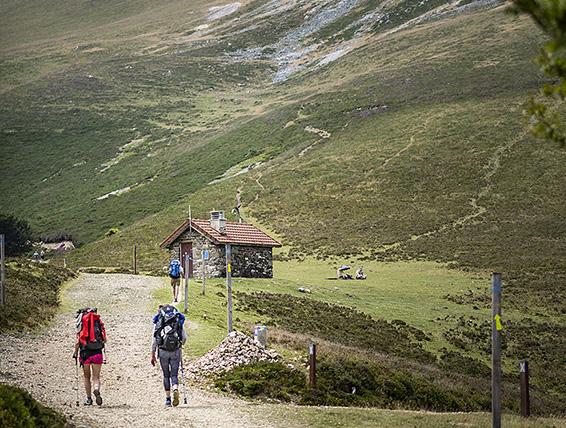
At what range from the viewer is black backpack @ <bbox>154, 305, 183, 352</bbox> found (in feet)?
Result: 53.3

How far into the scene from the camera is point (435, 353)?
35.6m

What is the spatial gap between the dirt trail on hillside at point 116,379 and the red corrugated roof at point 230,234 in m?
15.1

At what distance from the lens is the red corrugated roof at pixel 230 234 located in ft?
151

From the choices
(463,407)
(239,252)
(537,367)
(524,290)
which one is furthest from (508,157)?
(463,407)

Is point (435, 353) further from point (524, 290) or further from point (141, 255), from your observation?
point (141, 255)

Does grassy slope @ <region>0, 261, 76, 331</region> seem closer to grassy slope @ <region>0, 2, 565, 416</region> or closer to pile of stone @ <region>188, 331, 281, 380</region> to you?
grassy slope @ <region>0, 2, 565, 416</region>

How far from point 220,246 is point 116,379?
25.8m

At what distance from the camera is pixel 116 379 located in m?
19.9

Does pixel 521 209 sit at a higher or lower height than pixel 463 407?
lower

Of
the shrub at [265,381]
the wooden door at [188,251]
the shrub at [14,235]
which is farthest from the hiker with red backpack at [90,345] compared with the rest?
the shrub at [14,235]

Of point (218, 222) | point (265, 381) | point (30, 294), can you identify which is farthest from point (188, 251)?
point (265, 381)

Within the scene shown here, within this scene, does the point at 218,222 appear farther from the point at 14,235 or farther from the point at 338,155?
the point at 338,155

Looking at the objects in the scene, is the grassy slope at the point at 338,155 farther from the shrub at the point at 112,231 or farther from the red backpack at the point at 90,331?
the red backpack at the point at 90,331

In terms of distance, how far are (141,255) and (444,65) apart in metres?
80.9
